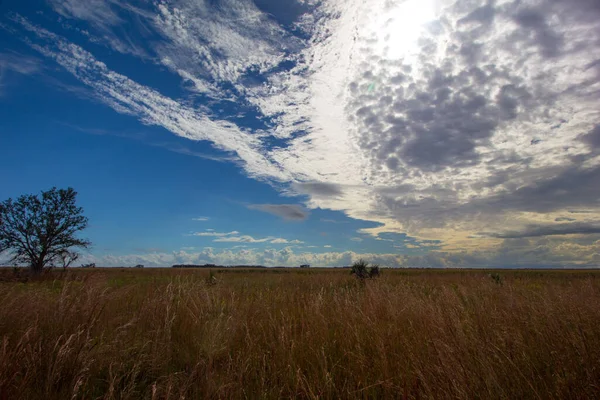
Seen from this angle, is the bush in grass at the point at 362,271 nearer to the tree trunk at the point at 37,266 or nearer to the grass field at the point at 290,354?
the grass field at the point at 290,354

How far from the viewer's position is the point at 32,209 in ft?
101

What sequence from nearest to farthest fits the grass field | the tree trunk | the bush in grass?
the grass field, the bush in grass, the tree trunk

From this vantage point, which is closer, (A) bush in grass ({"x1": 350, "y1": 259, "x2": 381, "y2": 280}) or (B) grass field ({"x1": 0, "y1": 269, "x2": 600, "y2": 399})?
(B) grass field ({"x1": 0, "y1": 269, "x2": 600, "y2": 399})

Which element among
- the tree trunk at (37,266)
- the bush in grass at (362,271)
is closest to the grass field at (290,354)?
the bush in grass at (362,271)

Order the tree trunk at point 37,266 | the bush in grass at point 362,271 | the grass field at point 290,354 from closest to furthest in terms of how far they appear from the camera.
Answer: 1. the grass field at point 290,354
2. the bush in grass at point 362,271
3. the tree trunk at point 37,266

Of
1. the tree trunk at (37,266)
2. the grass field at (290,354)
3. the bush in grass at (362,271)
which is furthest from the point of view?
the tree trunk at (37,266)

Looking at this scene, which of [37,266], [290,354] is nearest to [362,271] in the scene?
[290,354]

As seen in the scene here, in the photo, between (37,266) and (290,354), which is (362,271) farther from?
(37,266)

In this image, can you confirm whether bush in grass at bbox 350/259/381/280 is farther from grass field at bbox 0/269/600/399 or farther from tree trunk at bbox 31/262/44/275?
tree trunk at bbox 31/262/44/275

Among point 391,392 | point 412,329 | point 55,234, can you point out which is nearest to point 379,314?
point 412,329

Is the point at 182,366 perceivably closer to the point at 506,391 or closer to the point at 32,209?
the point at 506,391

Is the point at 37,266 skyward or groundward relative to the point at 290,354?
skyward

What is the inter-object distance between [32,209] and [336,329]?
124 feet

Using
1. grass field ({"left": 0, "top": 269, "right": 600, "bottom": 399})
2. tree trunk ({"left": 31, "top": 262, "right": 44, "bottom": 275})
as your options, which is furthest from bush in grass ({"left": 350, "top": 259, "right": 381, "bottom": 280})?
tree trunk ({"left": 31, "top": 262, "right": 44, "bottom": 275})
